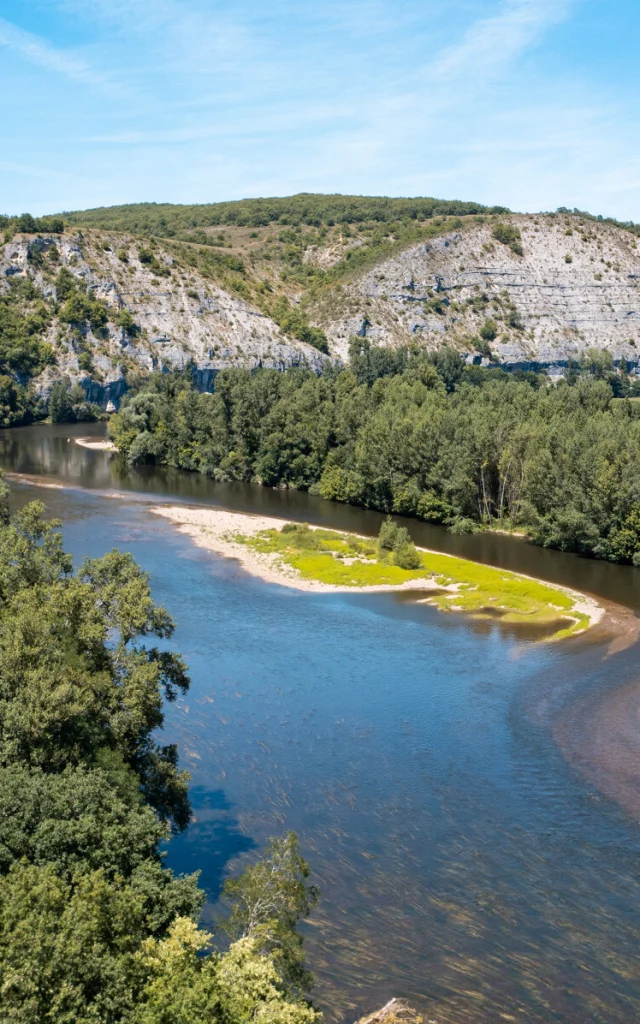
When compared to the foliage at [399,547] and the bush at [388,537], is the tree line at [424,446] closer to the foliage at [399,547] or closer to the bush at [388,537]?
the bush at [388,537]

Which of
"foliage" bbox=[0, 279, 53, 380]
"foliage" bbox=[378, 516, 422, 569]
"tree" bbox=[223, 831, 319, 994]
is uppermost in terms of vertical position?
"foliage" bbox=[0, 279, 53, 380]

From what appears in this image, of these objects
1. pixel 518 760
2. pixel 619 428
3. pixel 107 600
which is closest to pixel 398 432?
pixel 619 428

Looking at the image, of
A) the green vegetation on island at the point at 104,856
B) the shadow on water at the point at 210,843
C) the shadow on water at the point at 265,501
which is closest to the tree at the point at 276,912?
the green vegetation on island at the point at 104,856

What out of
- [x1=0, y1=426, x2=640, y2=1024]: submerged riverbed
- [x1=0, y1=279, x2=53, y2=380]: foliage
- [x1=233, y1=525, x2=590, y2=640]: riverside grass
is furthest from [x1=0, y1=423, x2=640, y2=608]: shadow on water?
[x1=0, y1=279, x2=53, y2=380]: foliage

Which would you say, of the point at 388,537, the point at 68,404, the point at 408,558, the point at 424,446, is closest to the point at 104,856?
the point at 408,558

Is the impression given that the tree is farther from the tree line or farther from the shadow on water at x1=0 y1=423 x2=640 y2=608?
the tree line

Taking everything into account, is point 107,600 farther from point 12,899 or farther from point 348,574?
point 348,574
